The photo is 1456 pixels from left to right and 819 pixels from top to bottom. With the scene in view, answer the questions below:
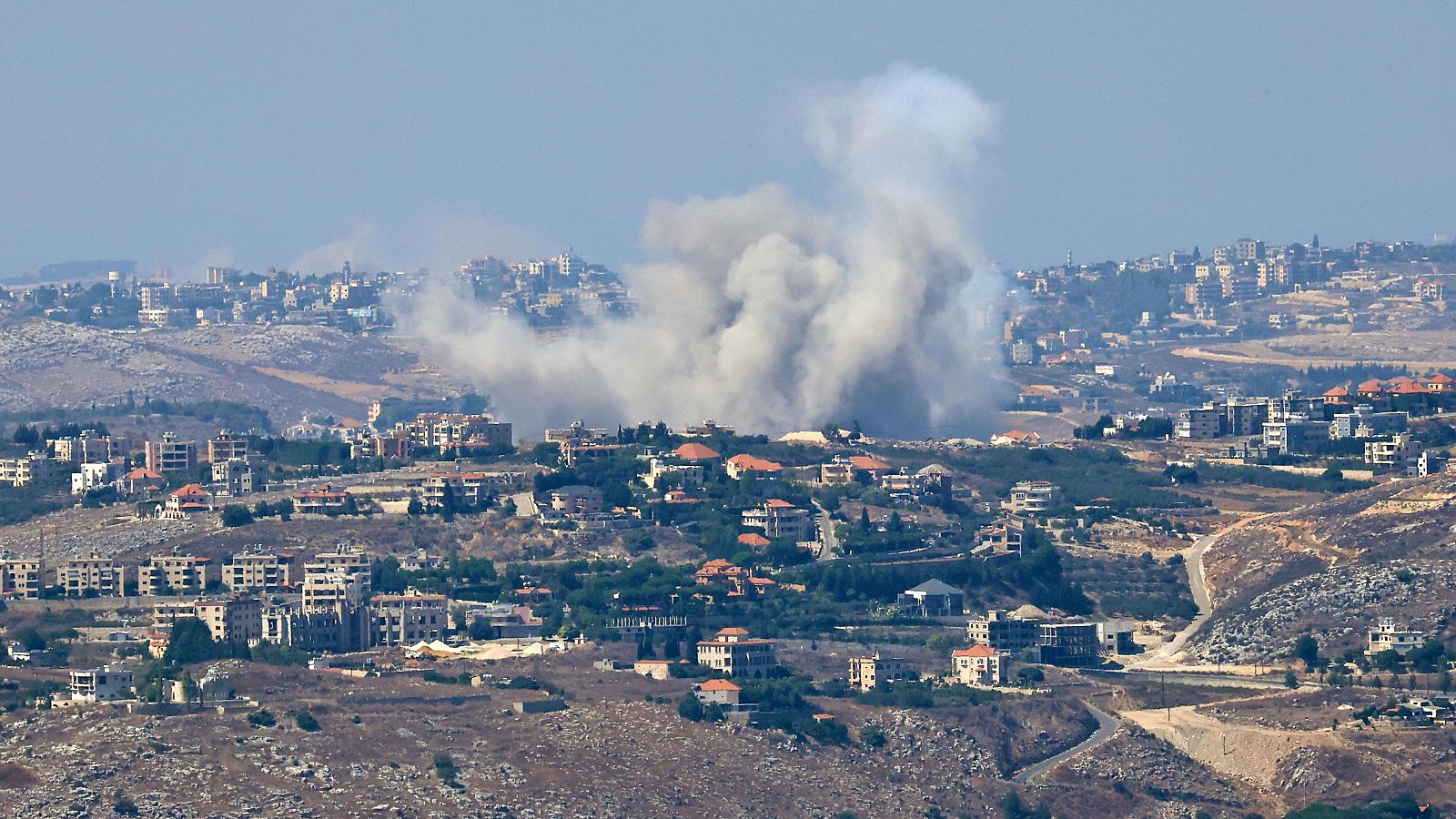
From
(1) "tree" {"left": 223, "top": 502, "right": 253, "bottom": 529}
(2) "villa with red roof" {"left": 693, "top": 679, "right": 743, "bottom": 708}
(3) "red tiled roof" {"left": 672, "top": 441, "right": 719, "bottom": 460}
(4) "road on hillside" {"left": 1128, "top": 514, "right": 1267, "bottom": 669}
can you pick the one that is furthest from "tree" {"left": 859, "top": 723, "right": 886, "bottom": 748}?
(3) "red tiled roof" {"left": 672, "top": 441, "right": 719, "bottom": 460}

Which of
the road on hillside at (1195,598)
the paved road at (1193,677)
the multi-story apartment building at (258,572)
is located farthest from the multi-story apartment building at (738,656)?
the multi-story apartment building at (258,572)

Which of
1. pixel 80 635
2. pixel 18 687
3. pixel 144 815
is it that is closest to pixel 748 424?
pixel 80 635

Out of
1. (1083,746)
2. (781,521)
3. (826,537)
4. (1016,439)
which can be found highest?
(1016,439)

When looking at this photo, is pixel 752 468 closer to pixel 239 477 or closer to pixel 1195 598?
pixel 239 477

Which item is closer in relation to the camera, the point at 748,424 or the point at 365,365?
the point at 748,424

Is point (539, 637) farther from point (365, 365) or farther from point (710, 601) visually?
point (365, 365)

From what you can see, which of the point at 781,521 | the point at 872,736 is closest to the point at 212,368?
the point at 781,521
